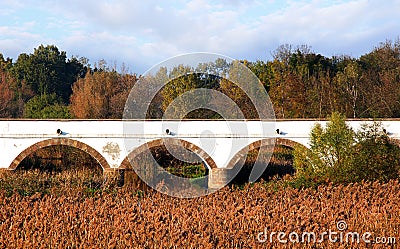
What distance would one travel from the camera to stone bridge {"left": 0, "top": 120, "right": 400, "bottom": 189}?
1977cm

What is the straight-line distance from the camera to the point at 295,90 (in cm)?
2936

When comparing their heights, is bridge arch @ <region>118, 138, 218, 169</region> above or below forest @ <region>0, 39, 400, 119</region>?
below

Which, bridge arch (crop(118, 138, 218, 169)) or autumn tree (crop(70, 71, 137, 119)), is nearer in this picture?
bridge arch (crop(118, 138, 218, 169))

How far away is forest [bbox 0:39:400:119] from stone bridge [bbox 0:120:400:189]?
6355 millimetres

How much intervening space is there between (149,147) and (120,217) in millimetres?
12005

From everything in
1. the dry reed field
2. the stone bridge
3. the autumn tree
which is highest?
the autumn tree

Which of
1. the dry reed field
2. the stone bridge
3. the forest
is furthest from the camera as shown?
the forest

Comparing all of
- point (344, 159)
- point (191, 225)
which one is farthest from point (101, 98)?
point (191, 225)

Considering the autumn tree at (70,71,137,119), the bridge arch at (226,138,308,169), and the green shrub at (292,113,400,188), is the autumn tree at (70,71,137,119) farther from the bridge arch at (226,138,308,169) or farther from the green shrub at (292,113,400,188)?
the green shrub at (292,113,400,188)

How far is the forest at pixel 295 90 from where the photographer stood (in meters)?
28.3

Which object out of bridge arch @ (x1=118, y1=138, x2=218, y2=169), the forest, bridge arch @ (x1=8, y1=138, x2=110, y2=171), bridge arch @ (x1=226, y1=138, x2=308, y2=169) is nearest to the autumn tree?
the forest

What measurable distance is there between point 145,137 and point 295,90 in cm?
1176

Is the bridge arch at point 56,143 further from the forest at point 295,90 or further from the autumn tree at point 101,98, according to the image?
the autumn tree at point 101,98

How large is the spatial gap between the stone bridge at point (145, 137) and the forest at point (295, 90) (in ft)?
20.9
